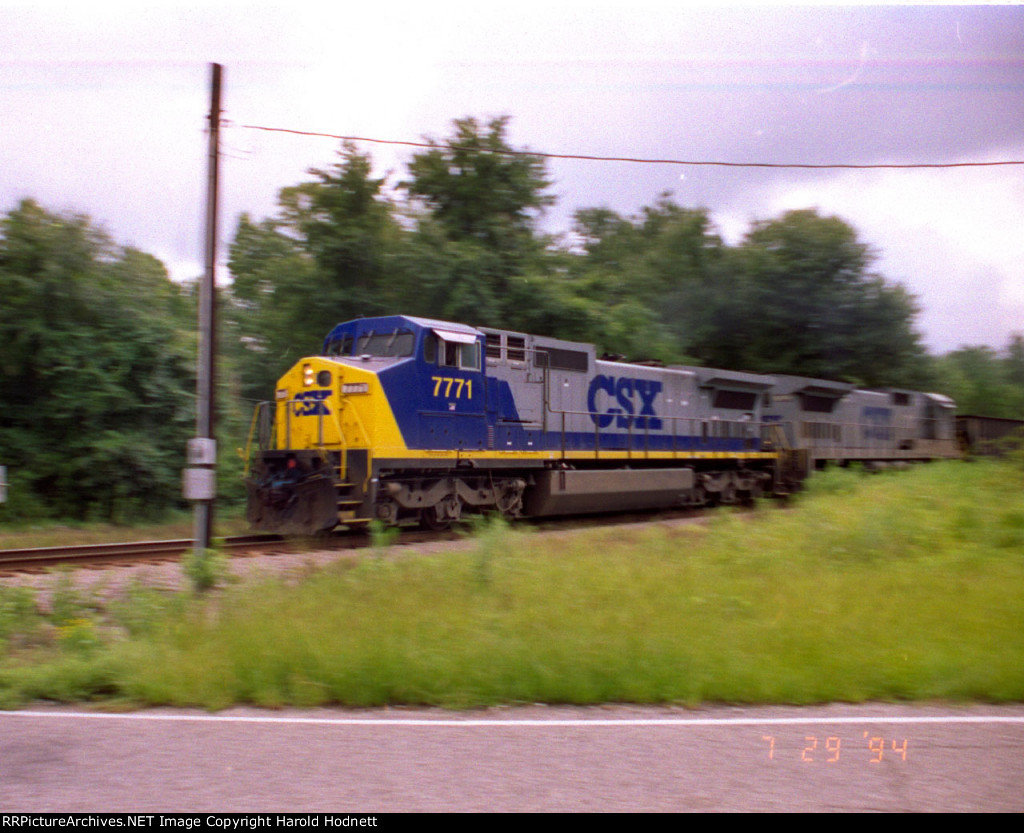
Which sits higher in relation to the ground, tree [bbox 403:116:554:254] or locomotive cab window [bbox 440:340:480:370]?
tree [bbox 403:116:554:254]

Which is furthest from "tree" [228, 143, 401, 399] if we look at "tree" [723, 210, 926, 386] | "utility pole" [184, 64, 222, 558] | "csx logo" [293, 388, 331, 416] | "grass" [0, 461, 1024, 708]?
"tree" [723, 210, 926, 386]

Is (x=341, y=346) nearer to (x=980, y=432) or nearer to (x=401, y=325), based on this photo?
(x=401, y=325)

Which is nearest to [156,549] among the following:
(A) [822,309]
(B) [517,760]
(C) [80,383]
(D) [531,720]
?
(C) [80,383]

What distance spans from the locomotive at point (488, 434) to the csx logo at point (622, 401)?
4 cm

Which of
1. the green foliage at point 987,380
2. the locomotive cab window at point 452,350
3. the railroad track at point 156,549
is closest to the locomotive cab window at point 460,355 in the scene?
the locomotive cab window at point 452,350

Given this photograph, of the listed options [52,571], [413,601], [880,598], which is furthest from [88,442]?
[880,598]

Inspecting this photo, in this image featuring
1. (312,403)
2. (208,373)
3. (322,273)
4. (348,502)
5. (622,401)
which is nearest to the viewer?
(208,373)

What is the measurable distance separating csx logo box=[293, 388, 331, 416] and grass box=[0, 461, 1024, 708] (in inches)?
176

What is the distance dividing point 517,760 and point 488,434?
33.3 ft

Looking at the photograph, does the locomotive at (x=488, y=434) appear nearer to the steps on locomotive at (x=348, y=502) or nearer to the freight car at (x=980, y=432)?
the steps on locomotive at (x=348, y=502)

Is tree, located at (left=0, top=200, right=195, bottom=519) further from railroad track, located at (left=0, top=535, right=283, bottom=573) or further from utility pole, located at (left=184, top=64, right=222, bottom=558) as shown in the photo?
utility pole, located at (left=184, top=64, right=222, bottom=558)

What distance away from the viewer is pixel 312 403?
1276cm

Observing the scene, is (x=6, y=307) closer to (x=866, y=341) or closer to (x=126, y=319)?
(x=126, y=319)

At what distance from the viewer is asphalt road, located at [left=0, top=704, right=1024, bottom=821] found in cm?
347
